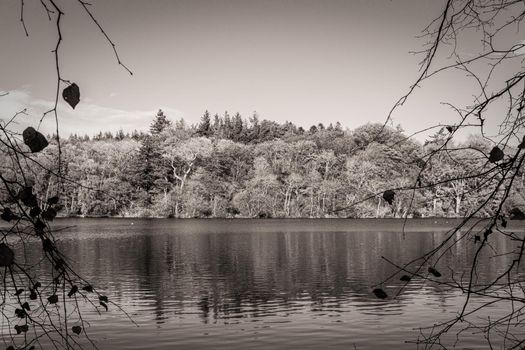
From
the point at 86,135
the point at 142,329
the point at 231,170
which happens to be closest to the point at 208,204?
the point at 231,170

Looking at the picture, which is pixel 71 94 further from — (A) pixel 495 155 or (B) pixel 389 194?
(A) pixel 495 155

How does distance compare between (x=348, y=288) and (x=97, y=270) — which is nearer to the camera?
(x=348, y=288)

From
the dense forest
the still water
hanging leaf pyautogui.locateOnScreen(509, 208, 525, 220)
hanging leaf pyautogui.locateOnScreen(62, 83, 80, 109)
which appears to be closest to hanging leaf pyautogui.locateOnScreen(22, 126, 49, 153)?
hanging leaf pyautogui.locateOnScreen(62, 83, 80, 109)

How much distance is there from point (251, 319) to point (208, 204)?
76864mm

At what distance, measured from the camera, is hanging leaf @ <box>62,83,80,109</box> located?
1895 mm

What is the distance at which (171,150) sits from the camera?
310 ft

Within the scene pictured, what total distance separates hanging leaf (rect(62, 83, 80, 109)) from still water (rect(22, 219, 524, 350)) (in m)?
4.66

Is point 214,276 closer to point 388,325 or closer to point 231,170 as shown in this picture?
point 388,325

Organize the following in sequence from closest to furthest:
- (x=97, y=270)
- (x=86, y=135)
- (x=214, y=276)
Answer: (x=214, y=276)
(x=97, y=270)
(x=86, y=135)

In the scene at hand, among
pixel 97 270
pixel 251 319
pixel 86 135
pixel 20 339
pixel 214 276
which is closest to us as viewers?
pixel 20 339

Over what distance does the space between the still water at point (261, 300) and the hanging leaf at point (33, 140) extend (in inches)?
177

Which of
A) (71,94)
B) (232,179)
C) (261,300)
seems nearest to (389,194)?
(71,94)

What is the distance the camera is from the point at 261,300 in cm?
1878

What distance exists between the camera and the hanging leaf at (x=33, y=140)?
198cm
